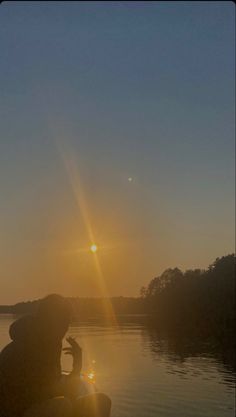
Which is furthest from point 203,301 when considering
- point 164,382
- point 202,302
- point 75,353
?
point 75,353

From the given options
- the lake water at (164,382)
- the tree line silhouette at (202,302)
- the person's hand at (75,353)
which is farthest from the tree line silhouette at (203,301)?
the person's hand at (75,353)

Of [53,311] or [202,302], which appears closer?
[53,311]

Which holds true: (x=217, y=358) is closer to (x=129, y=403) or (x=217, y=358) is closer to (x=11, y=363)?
(x=129, y=403)

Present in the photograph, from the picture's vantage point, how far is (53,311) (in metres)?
5.92

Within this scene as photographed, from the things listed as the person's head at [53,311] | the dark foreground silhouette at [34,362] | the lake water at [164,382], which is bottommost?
the lake water at [164,382]

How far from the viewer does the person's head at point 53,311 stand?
233 inches

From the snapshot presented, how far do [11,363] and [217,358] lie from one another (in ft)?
110

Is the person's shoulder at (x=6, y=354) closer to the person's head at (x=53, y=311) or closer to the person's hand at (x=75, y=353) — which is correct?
the person's head at (x=53, y=311)

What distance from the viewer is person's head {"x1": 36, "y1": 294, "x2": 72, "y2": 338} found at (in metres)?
Answer: 5.91

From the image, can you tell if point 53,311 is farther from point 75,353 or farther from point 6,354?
point 75,353

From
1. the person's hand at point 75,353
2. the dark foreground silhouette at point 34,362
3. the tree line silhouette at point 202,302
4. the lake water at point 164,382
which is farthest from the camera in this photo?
the tree line silhouette at point 202,302

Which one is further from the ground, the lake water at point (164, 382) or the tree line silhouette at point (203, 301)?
the tree line silhouette at point (203, 301)

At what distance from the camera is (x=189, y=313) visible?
10812 cm

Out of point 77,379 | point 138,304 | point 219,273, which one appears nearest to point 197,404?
point 77,379
